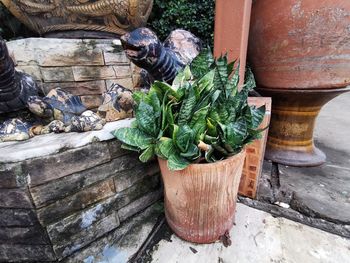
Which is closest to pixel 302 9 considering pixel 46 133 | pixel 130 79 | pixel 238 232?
pixel 130 79

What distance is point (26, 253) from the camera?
897 mm

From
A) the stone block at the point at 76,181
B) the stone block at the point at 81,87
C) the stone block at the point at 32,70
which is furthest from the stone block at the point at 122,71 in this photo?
the stone block at the point at 76,181

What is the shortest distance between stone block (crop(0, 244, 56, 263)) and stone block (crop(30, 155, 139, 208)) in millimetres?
224

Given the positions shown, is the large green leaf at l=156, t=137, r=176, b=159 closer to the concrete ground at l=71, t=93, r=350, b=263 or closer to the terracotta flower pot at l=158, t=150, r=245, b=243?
the terracotta flower pot at l=158, t=150, r=245, b=243

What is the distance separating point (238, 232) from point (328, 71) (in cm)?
108

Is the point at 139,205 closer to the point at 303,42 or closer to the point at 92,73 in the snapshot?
the point at 92,73

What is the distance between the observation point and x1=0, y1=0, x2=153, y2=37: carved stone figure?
1.20 metres

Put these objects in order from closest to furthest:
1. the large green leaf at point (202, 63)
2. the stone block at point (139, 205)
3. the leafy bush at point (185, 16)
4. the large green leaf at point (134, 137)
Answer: the large green leaf at point (134, 137) → the large green leaf at point (202, 63) → the stone block at point (139, 205) → the leafy bush at point (185, 16)

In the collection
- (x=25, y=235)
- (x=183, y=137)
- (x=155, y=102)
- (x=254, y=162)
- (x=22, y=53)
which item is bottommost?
(x=25, y=235)

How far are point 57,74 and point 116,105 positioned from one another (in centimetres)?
43

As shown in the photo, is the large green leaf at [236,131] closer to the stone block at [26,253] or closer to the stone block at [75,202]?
the stone block at [75,202]

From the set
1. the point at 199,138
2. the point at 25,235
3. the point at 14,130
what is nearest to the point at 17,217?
the point at 25,235

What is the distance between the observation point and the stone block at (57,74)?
1.20 meters

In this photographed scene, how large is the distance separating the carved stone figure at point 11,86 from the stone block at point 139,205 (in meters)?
0.71
